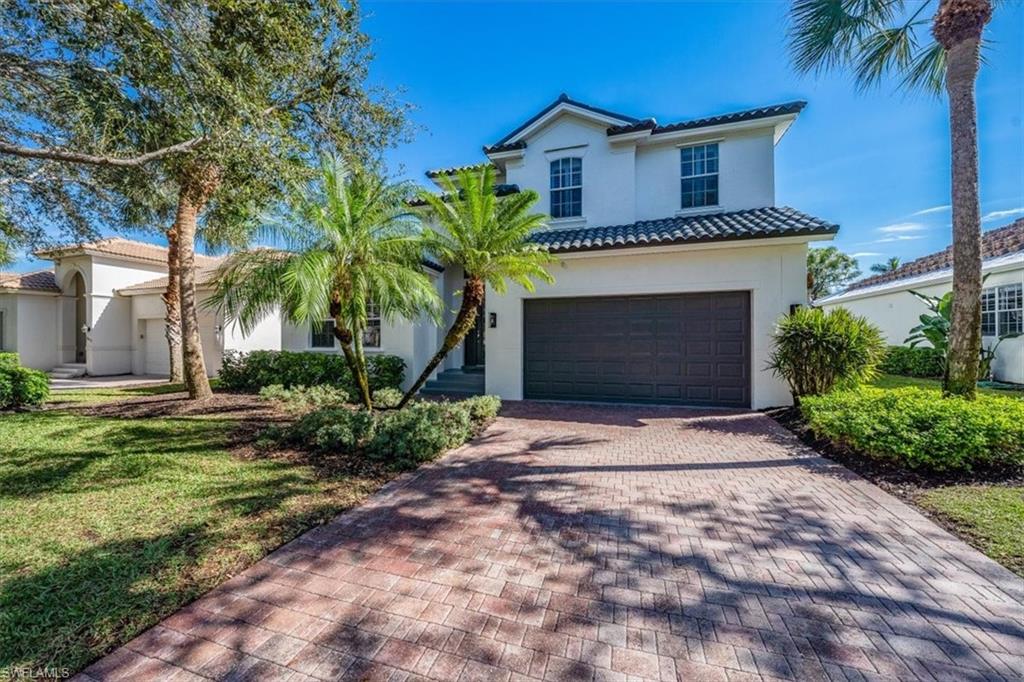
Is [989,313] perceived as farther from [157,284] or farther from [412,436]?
[157,284]

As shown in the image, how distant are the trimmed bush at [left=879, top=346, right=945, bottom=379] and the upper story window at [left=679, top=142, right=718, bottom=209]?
8.36 metres

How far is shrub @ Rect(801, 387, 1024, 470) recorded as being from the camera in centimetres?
558

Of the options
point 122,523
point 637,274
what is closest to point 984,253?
point 637,274

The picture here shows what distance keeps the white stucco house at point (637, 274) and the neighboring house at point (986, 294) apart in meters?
5.84

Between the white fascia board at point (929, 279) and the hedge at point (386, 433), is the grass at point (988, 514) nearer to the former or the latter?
the hedge at point (386, 433)

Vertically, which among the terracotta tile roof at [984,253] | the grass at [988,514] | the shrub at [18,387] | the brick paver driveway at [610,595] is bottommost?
the brick paver driveway at [610,595]

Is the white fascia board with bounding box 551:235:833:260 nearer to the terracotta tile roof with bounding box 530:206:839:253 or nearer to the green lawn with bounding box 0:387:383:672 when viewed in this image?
the terracotta tile roof with bounding box 530:206:839:253

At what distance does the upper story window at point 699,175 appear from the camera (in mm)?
12961

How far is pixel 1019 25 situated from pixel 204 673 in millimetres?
15388

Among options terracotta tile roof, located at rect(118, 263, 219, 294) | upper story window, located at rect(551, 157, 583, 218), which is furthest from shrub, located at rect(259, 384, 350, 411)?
terracotta tile roof, located at rect(118, 263, 219, 294)

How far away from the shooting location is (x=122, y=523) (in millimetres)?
4453

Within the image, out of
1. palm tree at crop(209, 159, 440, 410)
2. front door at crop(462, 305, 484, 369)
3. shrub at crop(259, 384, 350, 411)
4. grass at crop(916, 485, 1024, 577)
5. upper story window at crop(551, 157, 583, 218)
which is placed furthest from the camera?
front door at crop(462, 305, 484, 369)

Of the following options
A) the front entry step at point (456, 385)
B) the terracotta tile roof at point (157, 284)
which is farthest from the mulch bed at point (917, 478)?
the terracotta tile roof at point (157, 284)

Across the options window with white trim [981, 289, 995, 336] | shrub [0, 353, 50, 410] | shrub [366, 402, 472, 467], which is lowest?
shrub [366, 402, 472, 467]
